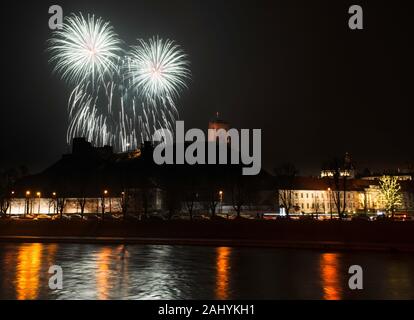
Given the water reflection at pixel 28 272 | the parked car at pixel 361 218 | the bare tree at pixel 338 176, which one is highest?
the bare tree at pixel 338 176

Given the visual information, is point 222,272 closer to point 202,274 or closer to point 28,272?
point 202,274

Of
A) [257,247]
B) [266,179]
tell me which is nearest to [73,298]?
[257,247]

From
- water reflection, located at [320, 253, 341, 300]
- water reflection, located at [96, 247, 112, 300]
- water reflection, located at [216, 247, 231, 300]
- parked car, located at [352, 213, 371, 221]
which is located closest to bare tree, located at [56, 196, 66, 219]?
water reflection, located at [96, 247, 112, 300]

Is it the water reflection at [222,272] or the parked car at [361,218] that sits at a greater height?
the parked car at [361,218]

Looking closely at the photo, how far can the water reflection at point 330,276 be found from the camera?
16.9 metres

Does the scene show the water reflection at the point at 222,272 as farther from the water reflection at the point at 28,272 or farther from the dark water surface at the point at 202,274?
the water reflection at the point at 28,272

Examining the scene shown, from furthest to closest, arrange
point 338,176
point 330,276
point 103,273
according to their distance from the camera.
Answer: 1. point 338,176
2. point 103,273
3. point 330,276

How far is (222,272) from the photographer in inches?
875

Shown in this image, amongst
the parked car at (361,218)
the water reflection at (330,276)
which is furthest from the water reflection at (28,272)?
the parked car at (361,218)

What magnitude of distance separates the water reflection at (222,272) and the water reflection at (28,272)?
6.22 meters

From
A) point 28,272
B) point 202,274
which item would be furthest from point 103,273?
point 202,274

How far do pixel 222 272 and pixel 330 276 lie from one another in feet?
15.5
